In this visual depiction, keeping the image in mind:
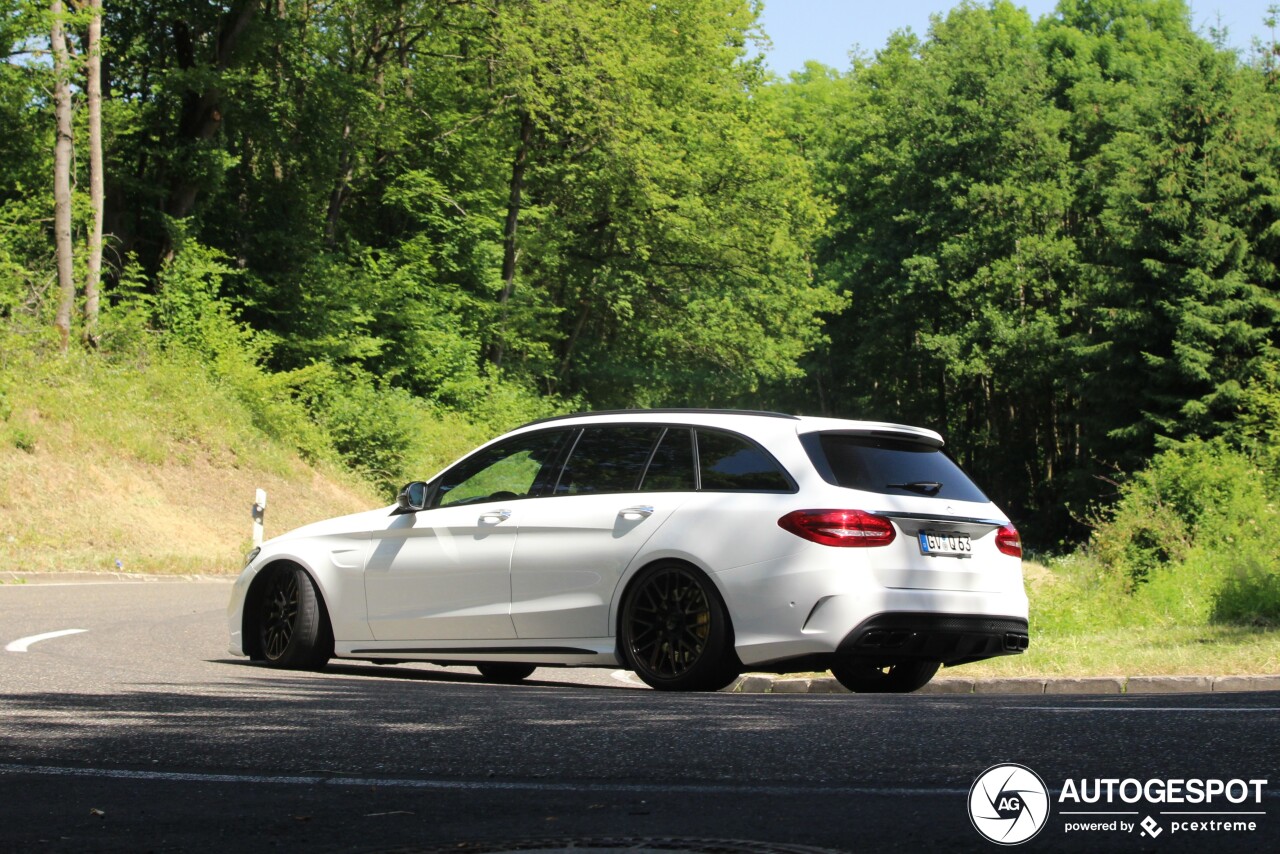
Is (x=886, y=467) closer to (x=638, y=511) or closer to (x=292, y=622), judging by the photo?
(x=638, y=511)

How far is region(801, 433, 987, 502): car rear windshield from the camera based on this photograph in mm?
9344

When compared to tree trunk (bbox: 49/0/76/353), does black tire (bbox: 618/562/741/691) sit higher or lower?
lower

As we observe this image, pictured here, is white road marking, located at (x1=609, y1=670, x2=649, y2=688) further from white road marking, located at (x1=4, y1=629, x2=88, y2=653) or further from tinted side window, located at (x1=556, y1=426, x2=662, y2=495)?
white road marking, located at (x1=4, y1=629, x2=88, y2=653)

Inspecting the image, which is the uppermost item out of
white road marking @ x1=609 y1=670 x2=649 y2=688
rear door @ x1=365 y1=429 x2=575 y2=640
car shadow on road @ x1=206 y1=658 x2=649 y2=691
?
rear door @ x1=365 y1=429 x2=575 y2=640

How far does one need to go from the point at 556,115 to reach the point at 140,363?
597 inches

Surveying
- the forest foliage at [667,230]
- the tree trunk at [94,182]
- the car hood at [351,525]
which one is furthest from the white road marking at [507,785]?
the tree trunk at [94,182]

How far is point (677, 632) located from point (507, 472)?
1.80 m

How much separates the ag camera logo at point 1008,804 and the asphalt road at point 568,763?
5cm

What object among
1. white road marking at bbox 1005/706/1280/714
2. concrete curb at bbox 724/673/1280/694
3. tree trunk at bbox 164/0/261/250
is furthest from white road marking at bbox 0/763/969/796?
tree trunk at bbox 164/0/261/250

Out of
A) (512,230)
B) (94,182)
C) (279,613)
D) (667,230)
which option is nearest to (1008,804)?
(279,613)

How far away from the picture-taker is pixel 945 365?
5831 centimetres

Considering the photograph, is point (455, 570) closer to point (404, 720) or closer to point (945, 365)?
point (404, 720)

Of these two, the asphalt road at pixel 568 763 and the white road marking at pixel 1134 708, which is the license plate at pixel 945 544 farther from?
the white road marking at pixel 1134 708

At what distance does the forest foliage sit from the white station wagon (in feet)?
50.6
